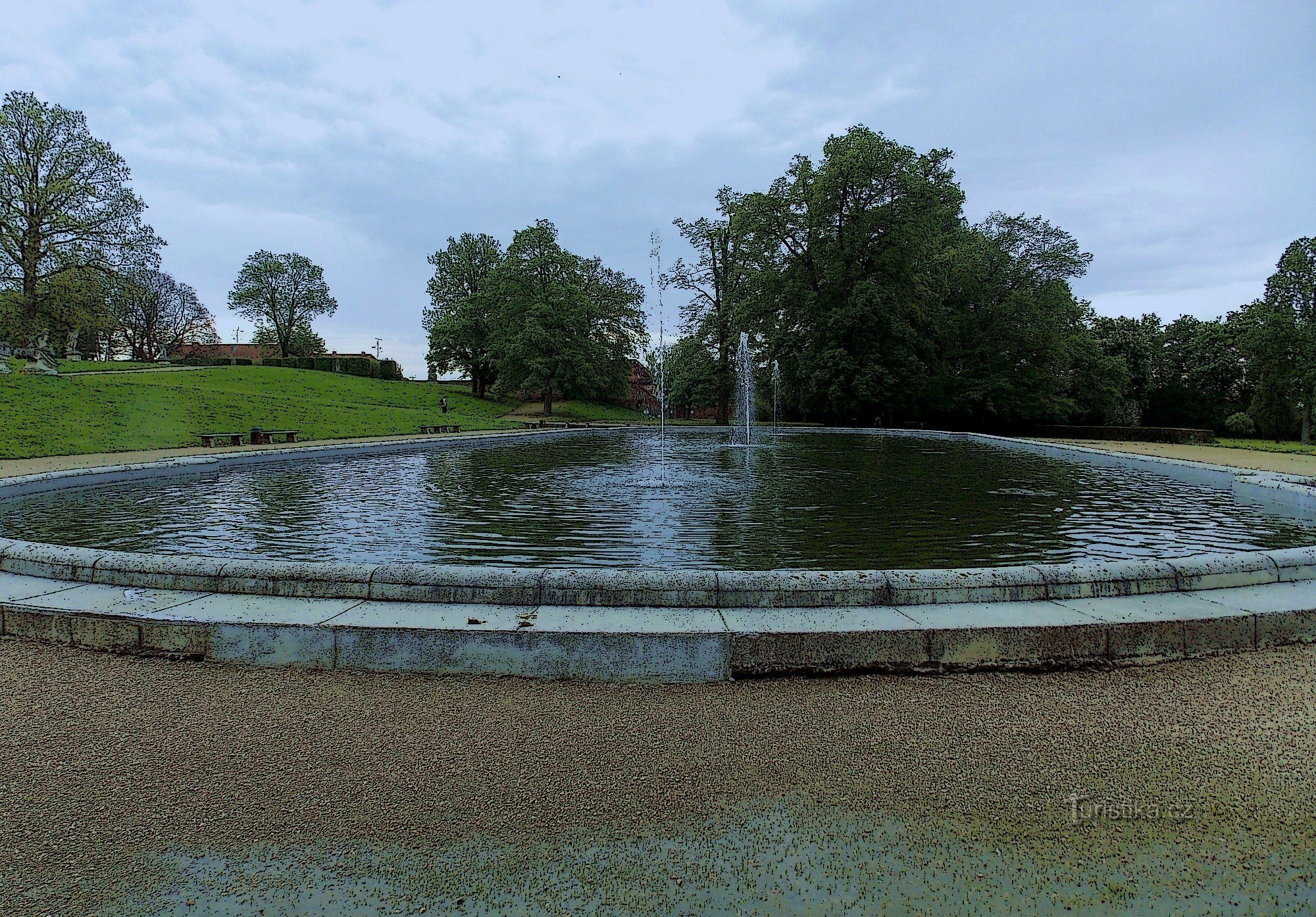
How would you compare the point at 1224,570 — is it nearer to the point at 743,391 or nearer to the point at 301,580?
the point at 301,580

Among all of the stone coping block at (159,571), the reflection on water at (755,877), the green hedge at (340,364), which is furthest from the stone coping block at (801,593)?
the green hedge at (340,364)

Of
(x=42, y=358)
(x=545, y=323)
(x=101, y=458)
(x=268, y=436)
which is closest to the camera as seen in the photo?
(x=101, y=458)

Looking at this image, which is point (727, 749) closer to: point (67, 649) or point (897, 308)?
point (67, 649)

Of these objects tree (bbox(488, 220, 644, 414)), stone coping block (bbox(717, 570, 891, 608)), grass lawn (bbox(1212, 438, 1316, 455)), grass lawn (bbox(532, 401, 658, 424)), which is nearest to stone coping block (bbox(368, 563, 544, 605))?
stone coping block (bbox(717, 570, 891, 608))

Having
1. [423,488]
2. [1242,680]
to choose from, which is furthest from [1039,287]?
[1242,680]

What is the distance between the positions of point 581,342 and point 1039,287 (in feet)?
87.9

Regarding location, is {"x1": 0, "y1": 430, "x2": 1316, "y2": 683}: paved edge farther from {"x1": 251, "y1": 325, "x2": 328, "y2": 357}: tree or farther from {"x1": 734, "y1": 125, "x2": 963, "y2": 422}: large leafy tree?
{"x1": 251, "y1": 325, "x2": 328, "y2": 357}: tree

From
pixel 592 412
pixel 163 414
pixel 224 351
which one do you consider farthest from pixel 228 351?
pixel 163 414

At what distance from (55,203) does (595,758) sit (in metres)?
40.1

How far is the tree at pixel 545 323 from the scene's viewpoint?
43625 mm

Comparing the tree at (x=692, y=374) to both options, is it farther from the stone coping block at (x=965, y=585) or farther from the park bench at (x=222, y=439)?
the stone coping block at (x=965, y=585)

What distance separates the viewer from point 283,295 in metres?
68.2

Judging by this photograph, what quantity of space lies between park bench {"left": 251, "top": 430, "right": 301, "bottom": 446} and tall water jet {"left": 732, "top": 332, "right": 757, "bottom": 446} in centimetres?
1661

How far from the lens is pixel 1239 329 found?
1419 inches
